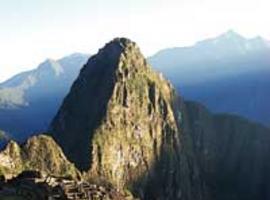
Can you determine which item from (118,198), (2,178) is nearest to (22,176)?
(2,178)

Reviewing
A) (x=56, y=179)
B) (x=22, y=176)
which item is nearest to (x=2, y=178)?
(x=22, y=176)

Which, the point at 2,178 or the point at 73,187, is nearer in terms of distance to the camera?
the point at 73,187

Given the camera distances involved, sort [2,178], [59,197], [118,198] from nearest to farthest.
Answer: [59,197] → [118,198] → [2,178]

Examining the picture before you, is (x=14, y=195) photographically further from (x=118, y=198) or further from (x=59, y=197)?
(x=118, y=198)

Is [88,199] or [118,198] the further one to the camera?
[118,198]

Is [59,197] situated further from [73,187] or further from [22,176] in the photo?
[22,176]

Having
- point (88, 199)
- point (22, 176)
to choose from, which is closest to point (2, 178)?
point (22, 176)

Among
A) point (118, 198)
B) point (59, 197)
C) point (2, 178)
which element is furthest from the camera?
point (2, 178)
